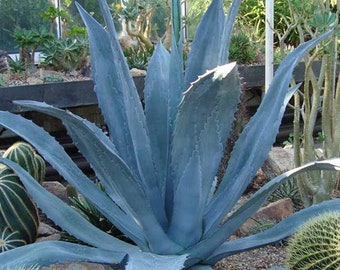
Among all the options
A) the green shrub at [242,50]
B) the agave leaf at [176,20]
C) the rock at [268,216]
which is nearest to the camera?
the agave leaf at [176,20]

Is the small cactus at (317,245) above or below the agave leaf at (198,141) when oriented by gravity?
below

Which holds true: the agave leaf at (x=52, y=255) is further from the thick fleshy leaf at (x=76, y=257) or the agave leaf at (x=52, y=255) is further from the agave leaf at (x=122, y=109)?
the agave leaf at (x=122, y=109)

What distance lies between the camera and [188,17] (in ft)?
21.1

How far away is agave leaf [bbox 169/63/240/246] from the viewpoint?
1489 millimetres

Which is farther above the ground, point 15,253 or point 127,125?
point 127,125

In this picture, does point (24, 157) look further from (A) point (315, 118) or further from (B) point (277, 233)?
(A) point (315, 118)

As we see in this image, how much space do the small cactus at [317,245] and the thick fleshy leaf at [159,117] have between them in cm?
44

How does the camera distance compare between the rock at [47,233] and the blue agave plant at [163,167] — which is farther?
the rock at [47,233]

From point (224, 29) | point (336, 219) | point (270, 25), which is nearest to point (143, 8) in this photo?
point (270, 25)

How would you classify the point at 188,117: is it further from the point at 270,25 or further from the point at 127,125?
the point at 270,25

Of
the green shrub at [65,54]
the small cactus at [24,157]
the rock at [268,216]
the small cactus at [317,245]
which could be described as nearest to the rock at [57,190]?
the small cactus at [24,157]

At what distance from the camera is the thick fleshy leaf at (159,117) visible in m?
1.87

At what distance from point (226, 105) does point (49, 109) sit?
0.48 meters

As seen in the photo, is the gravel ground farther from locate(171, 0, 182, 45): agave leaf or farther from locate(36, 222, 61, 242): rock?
locate(171, 0, 182, 45): agave leaf
